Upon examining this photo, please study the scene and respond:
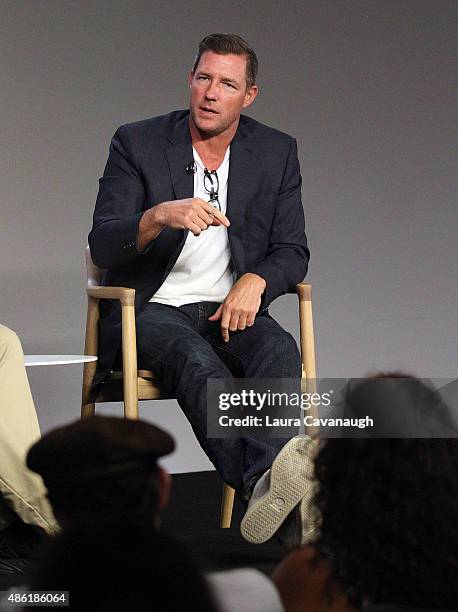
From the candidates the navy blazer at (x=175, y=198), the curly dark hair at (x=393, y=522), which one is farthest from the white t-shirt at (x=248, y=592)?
the navy blazer at (x=175, y=198)

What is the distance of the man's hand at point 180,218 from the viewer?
249 centimetres

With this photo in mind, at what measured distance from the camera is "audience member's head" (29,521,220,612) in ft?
2.30

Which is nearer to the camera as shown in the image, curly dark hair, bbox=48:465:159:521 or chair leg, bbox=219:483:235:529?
curly dark hair, bbox=48:465:159:521

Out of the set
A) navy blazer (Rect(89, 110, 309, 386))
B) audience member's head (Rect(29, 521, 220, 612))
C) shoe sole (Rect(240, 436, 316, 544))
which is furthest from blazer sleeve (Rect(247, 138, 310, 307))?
audience member's head (Rect(29, 521, 220, 612))

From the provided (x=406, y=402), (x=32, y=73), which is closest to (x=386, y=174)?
(x=32, y=73)

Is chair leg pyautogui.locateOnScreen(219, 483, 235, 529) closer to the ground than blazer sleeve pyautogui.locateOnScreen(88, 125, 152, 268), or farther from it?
closer to the ground

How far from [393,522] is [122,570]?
38cm

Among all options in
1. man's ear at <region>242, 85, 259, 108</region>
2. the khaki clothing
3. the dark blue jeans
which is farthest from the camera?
man's ear at <region>242, 85, 259, 108</region>

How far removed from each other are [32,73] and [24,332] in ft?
2.82

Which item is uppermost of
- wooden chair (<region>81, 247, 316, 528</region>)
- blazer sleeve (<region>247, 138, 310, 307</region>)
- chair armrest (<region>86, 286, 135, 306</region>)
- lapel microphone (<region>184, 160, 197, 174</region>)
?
lapel microphone (<region>184, 160, 197, 174</region>)

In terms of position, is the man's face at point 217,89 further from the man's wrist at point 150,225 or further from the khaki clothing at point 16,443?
the khaki clothing at point 16,443

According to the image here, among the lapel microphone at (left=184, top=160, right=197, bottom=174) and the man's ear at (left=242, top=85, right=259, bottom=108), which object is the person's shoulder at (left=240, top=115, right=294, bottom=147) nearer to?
the man's ear at (left=242, top=85, right=259, bottom=108)

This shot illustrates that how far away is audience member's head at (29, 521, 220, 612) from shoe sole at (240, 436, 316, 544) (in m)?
1.44

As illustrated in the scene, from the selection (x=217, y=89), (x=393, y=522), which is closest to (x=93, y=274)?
(x=217, y=89)
